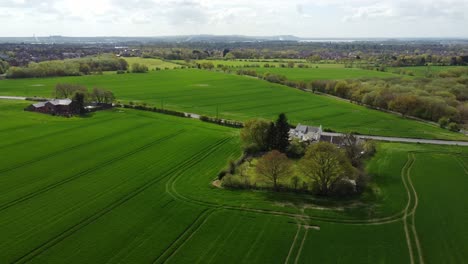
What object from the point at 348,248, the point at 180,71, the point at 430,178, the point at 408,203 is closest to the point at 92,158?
the point at 348,248

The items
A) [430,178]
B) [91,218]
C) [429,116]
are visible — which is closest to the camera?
[91,218]

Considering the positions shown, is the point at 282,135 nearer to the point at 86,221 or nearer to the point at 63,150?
the point at 86,221

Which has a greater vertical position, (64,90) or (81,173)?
(64,90)

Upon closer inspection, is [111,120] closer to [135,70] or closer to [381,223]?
[381,223]

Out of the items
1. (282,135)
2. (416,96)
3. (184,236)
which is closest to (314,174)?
(282,135)

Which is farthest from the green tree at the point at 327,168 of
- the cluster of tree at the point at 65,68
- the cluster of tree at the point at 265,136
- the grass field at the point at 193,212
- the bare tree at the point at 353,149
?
the cluster of tree at the point at 65,68

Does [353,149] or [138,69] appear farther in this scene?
[138,69]

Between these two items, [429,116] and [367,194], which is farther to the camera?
[429,116]
